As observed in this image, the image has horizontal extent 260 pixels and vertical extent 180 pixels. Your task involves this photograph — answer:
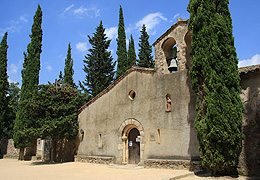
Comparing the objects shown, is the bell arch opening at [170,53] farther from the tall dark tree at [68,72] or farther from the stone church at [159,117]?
the tall dark tree at [68,72]

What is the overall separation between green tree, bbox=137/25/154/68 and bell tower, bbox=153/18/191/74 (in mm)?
14464

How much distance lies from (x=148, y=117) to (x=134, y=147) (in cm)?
228

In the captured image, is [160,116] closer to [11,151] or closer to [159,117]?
[159,117]

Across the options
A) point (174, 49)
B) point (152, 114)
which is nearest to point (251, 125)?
point (152, 114)

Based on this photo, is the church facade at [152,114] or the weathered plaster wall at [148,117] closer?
the weathered plaster wall at [148,117]

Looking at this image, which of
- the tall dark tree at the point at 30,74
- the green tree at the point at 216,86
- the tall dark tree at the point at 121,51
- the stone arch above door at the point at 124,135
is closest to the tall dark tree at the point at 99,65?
the tall dark tree at the point at 121,51

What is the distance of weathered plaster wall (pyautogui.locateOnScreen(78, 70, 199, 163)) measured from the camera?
11.0 metres

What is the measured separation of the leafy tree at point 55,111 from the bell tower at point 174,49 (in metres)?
7.39

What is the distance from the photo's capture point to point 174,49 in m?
12.7

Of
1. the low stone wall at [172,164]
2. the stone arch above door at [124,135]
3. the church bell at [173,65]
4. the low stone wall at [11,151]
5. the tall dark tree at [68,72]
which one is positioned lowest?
the low stone wall at [11,151]

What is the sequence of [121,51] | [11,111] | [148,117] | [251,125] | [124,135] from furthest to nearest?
1. [11,111]
2. [121,51]
3. [124,135]
4. [148,117]
5. [251,125]

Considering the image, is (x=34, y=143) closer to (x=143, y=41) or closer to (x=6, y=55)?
(x=6, y=55)

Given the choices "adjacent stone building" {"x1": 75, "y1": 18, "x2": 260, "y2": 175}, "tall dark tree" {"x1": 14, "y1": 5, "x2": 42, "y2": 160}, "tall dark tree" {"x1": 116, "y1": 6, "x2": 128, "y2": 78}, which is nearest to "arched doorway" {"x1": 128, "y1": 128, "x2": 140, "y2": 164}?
"adjacent stone building" {"x1": 75, "y1": 18, "x2": 260, "y2": 175}

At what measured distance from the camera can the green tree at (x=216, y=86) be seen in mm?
8445
